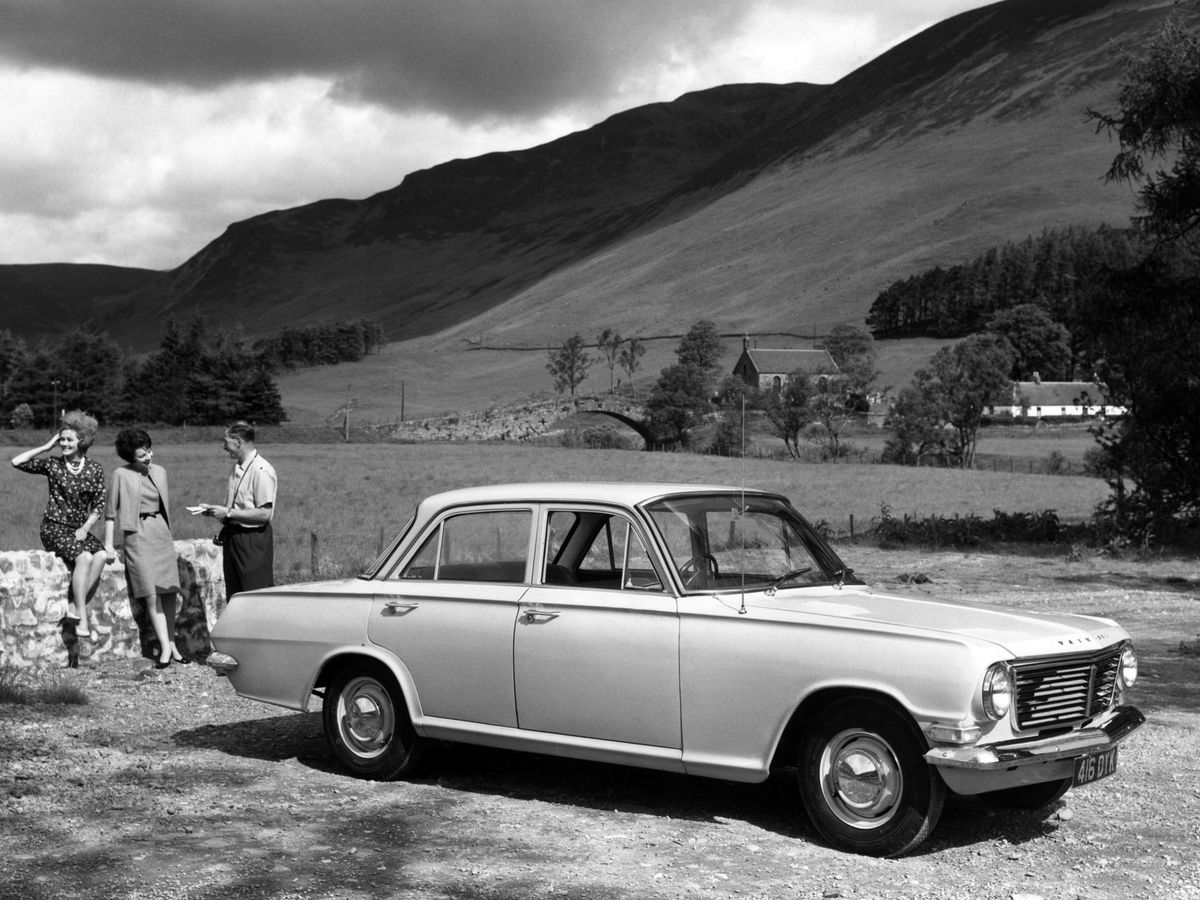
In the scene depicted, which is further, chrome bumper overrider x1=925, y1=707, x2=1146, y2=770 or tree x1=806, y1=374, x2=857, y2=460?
tree x1=806, y1=374, x2=857, y2=460

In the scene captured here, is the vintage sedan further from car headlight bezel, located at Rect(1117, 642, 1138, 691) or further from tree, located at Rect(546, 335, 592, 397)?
tree, located at Rect(546, 335, 592, 397)

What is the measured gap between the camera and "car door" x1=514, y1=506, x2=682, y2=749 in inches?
271

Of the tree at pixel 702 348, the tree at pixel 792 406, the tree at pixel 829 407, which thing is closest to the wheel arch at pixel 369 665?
the tree at pixel 829 407

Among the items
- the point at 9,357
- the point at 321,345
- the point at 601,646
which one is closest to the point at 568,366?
the point at 321,345

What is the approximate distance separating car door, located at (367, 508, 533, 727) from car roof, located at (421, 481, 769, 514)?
91mm

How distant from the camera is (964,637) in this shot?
20.4 feet

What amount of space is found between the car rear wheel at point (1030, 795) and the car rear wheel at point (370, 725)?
3.38 meters

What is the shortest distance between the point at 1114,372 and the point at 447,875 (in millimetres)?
23776

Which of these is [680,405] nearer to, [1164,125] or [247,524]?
[1164,125]

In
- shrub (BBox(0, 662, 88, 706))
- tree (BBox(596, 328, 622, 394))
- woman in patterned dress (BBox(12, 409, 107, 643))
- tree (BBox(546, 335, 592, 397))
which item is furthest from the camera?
tree (BBox(596, 328, 622, 394))

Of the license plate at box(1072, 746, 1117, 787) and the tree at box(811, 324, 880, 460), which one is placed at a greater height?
the tree at box(811, 324, 880, 460)

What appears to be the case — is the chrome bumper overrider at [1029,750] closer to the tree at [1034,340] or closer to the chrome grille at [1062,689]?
the chrome grille at [1062,689]

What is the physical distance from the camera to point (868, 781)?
6320 mm

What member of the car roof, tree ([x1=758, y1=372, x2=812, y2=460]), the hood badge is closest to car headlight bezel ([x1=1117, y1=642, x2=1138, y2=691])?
the hood badge
